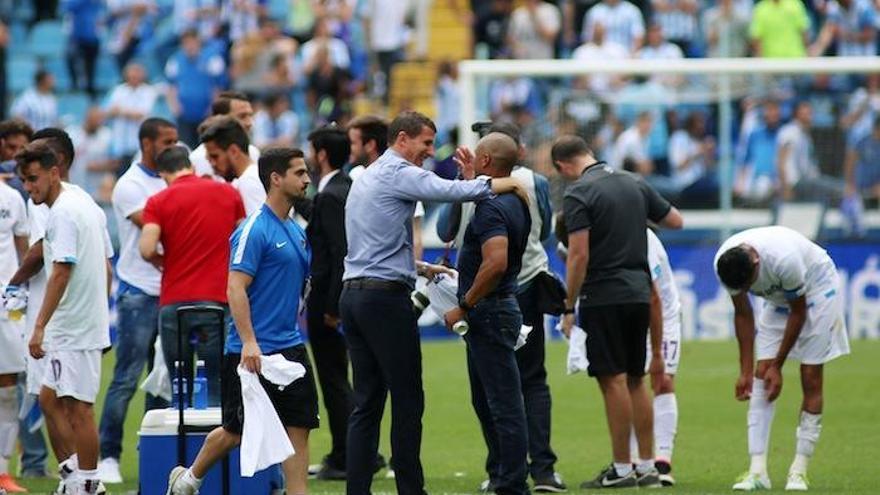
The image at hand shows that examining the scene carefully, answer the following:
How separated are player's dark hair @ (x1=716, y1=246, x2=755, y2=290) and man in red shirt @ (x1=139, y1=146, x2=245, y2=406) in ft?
10.2

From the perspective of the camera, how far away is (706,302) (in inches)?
861

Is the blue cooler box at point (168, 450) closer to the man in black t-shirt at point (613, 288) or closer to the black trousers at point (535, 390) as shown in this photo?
the black trousers at point (535, 390)

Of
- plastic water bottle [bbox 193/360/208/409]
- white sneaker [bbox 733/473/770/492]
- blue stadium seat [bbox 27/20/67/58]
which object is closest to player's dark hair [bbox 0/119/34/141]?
plastic water bottle [bbox 193/360/208/409]

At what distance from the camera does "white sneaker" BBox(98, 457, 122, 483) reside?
41.8ft

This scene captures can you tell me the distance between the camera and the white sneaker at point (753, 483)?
11.9 m

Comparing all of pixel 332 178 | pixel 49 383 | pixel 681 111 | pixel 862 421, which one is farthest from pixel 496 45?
pixel 49 383

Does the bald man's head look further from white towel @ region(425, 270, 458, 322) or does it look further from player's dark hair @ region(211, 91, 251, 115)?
player's dark hair @ region(211, 91, 251, 115)

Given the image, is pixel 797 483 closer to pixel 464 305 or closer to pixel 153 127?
pixel 464 305

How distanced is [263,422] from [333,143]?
10.7 ft

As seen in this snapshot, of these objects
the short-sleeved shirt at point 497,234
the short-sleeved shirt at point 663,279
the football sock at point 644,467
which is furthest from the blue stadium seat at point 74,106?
the short-sleeved shirt at point 497,234

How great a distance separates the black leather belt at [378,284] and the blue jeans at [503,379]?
49 centimetres

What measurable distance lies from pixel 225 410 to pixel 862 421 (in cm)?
720

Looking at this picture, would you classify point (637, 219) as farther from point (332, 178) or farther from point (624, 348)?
point (332, 178)

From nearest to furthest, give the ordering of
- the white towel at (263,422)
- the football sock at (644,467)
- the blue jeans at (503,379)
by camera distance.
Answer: the white towel at (263,422)
the blue jeans at (503,379)
the football sock at (644,467)
